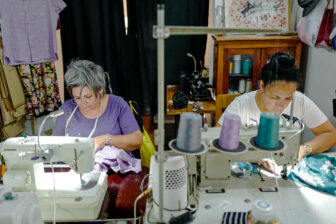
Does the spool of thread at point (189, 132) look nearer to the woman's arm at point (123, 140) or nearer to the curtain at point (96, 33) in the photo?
the woman's arm at point (123, 140)

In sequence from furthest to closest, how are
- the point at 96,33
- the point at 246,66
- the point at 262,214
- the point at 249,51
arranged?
1. the point at 96,33
2. the point at 246,66
3. the point at 249,51
4. the point at 262,214

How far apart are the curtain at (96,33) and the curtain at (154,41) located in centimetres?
18

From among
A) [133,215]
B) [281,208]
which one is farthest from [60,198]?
[281,208]

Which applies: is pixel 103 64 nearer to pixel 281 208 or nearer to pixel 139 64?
pixel 139 64

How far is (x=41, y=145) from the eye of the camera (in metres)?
1.44

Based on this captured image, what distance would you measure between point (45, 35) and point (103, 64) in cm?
84

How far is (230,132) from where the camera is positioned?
50.4 inches

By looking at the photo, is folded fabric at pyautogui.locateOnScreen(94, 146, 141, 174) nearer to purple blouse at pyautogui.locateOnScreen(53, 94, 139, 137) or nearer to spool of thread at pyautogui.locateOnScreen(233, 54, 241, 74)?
purple blouse at pyautogui.locateOnScreen(53, 94, 139, 137)

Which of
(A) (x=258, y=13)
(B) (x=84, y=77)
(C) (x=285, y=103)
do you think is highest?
(A) (x=258, y=13)

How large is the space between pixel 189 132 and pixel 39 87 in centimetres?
280

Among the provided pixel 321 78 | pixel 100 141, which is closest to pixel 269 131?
pixel 100 141

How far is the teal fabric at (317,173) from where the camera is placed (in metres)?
1.51

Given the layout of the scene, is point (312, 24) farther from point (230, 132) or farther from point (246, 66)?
point (230, 132)

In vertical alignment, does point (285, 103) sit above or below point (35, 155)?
above
